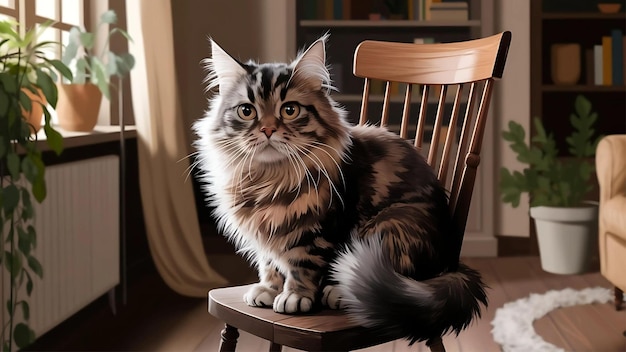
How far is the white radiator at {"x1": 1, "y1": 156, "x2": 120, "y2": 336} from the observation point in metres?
2.24

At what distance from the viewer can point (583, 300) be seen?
3.06 meters

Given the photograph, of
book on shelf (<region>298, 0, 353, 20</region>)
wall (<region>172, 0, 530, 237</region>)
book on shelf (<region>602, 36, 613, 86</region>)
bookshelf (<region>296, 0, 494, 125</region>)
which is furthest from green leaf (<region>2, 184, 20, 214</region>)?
book on shelf (<region>602, 36, 613, 86</region>)

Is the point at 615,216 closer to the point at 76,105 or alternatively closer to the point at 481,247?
the point at 481,247

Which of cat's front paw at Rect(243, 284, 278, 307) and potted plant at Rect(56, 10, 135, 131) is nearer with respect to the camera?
cat's front paw at Rect(243, 284, 278, 307)

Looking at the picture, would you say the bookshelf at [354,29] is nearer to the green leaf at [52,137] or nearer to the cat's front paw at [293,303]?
the green leaf at [52,137]

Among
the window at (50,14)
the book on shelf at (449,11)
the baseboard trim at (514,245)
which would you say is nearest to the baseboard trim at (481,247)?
the baseboard trim at (514,245)

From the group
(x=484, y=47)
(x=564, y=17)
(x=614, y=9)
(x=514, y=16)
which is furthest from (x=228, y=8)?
(x=484, y=47)

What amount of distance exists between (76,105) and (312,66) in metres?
1.74

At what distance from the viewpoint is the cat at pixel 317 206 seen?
1.07 m

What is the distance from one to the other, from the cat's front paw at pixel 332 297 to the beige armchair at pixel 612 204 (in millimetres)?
1887

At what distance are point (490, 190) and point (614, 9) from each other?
1353 millimetres

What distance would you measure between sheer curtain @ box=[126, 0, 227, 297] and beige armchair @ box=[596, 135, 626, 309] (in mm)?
1550

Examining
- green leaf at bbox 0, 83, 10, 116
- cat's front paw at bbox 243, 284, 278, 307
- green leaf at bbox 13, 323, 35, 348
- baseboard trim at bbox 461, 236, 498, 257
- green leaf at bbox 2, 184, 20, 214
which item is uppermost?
green leaf at bbox 0, 83, 10, 116

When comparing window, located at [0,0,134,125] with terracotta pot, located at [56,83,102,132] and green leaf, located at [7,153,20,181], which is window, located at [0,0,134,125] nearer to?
terracotta pot, located at [56,83,102,132]
